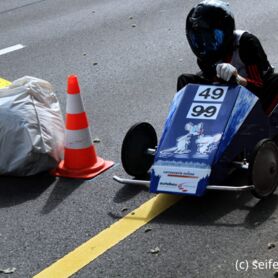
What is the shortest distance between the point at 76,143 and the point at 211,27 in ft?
4.48

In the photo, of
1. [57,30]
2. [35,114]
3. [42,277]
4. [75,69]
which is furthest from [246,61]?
[57,30]

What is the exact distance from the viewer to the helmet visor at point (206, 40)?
18.0 feet

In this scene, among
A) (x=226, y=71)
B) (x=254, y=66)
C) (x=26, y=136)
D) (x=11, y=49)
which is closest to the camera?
(x=226, y=71)

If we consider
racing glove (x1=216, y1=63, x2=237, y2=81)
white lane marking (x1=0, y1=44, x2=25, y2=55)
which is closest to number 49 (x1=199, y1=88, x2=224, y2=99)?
racing glove (x1=216, y1=63, x2=237, y2=81)

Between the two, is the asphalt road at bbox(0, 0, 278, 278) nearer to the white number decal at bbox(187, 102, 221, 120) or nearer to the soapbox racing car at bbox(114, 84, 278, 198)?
the soapbox racing car at bbox(114, 84, 278, 198)

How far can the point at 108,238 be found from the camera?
491 cm

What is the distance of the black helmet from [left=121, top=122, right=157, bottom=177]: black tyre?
726 millimetres

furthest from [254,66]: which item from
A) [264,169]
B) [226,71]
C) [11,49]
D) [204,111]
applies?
[11,49]

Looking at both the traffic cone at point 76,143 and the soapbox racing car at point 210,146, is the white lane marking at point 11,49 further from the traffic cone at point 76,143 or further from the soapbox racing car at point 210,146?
the soapbox racing car at point 210,146

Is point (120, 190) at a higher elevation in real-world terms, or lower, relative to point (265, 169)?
lower

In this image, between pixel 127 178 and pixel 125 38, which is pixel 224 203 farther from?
pixel 125 38

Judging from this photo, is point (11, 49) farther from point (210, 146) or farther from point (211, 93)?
point (210, 146)

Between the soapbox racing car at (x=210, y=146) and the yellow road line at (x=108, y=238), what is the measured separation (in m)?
0.15

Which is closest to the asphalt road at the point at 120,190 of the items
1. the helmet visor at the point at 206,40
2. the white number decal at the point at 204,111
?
the white number decal at the point at 204,111
